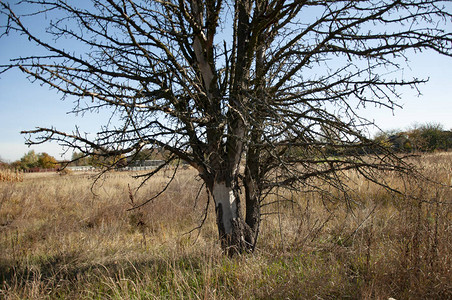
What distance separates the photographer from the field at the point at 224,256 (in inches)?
104

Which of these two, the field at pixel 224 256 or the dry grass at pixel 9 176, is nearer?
the field at pixel 224 256

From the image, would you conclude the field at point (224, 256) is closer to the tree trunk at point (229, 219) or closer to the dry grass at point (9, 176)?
the tree trunk at point (229, 219)

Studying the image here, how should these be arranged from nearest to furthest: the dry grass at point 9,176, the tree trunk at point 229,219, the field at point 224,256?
the field at point 224,256, the tree trunk at point 229,219, the dry grass at point 9,176

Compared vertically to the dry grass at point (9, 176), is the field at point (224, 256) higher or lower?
lower

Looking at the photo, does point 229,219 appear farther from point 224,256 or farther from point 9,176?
point 9,176

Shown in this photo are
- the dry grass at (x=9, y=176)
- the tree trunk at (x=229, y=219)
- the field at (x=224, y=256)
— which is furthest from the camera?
the dry grass at (x=9, y=176)

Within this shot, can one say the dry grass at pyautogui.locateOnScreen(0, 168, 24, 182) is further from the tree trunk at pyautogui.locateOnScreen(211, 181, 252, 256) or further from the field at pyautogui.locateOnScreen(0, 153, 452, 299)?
the tree trunk at pyautogui.locateOnScreen(211, 181, 252, 256)

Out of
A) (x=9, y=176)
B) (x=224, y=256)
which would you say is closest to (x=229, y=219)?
(x=224, y=256)

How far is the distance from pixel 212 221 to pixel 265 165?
383 centimetres

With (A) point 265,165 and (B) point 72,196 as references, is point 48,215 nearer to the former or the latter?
(B) point 72,196

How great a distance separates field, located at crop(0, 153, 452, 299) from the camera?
2.64m

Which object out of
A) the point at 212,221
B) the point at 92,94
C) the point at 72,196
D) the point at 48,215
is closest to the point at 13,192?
the point at 72,196

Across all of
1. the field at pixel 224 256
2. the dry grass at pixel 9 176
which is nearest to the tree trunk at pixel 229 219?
the field at pixel 224 256

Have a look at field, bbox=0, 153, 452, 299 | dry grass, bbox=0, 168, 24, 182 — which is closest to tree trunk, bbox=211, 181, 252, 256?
field, bbox=0, 153, 452, 299
